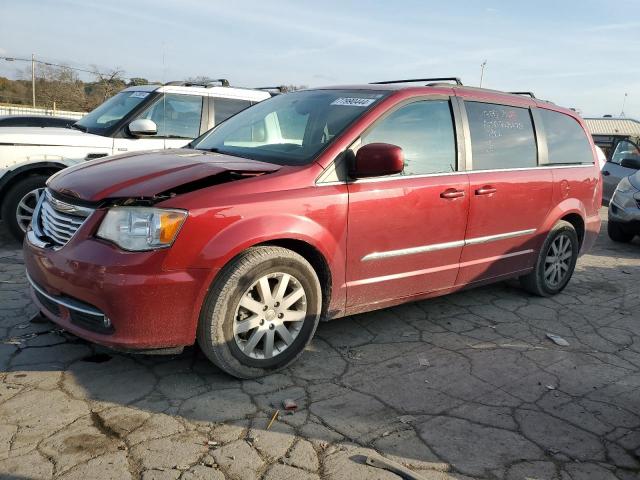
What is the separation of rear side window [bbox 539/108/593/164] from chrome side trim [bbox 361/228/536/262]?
0.82 meters

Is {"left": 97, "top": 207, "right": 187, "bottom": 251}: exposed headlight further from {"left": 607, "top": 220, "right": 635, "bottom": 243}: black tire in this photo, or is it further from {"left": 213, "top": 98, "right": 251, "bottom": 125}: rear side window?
{"left": 607, "top": 220, "right": 635, "bottom": 243}: black tire

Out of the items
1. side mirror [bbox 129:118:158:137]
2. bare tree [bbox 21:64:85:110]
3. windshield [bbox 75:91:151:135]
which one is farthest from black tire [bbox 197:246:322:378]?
bare tree [bbox 21:64:85:110]

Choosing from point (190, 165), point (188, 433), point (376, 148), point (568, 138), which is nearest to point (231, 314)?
point (188, 433)

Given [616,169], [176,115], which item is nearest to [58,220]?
[176,115]

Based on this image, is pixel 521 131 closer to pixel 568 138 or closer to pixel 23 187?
pixel 568 138

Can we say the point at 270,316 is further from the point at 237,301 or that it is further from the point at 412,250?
the point at 412,250

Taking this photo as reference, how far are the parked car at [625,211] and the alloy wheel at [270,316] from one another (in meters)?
6.41

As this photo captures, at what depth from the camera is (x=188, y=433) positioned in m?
2.67

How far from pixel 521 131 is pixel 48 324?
4058 mm

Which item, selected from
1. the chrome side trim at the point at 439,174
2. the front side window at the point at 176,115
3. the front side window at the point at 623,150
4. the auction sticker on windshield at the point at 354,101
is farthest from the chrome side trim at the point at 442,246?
the front side window at the point at 623,150

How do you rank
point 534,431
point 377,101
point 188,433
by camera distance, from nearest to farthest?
point 188,433, point 534,431, point 377,101

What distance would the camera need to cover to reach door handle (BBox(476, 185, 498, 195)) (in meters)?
4.12

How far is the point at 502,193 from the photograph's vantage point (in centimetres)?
431

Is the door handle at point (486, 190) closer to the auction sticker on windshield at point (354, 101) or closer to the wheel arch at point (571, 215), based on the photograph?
the wheel arch at point (571, 215)
